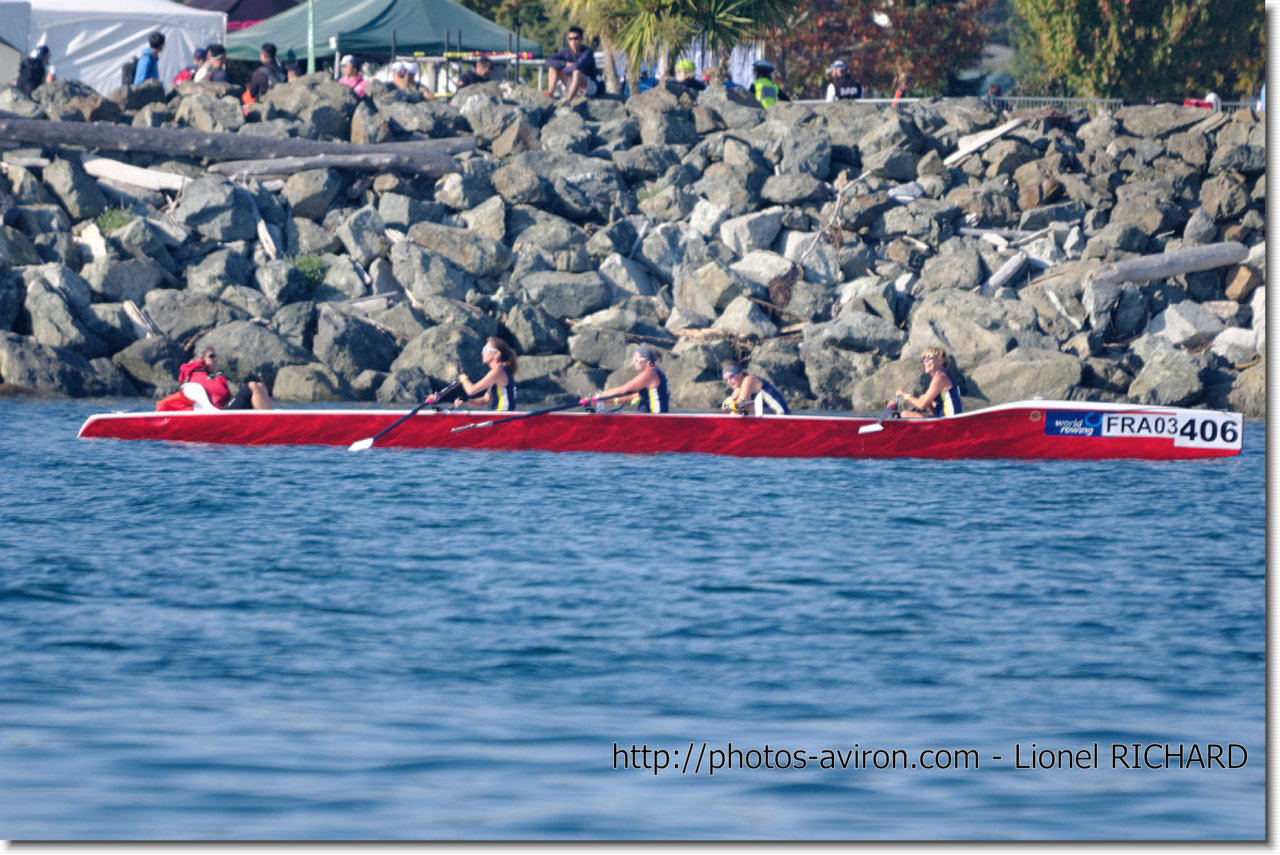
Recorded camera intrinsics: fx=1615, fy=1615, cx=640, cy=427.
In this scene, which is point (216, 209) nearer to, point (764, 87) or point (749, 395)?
point (764, 87)

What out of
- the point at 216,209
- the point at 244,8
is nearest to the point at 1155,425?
the point at 216,209

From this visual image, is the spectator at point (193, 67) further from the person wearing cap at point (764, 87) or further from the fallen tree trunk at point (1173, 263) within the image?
the fallen tree trunk at point (1173, 263)

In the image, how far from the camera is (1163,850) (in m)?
5.68

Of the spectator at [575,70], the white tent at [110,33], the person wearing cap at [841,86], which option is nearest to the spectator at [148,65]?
the white tent at [110,33]

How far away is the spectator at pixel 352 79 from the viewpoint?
2983 centimetres

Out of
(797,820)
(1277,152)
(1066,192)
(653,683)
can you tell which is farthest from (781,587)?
(1066,192)

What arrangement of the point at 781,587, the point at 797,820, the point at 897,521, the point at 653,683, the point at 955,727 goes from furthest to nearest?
the point at 897,521, the point at 781,587, the point at 653,683, the point at 955,727, the point at 797,820

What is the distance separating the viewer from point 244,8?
125 feet

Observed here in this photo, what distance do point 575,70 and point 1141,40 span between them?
13.7m

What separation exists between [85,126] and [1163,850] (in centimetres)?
2455

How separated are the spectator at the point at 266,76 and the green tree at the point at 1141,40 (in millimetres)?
17138

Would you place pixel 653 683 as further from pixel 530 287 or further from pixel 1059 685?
pixel 530 287

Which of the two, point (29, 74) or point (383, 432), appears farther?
point (29, 74)

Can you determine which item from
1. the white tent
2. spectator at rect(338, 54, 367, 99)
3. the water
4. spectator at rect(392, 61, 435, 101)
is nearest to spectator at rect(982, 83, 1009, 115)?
spectator at rect(392, 61, 435, 101)
